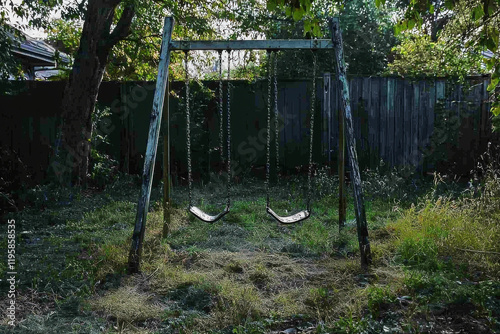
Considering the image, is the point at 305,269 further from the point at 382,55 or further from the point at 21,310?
the point at 382,55

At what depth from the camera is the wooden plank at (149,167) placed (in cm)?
434

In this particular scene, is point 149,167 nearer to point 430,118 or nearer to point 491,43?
point 491,43

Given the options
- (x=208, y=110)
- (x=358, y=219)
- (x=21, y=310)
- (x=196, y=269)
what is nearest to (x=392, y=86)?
(x=208, y=110)

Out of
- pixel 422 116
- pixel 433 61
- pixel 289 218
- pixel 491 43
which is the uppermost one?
pixel 433 61

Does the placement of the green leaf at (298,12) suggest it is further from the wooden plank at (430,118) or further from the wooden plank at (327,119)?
the wooden plank at (430,118)

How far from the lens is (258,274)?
4203mm

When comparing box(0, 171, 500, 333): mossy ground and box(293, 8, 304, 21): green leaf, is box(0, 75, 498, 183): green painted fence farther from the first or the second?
box(293, 8, 304, 21): green leaf

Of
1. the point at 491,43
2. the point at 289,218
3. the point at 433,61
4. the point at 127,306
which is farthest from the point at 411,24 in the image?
the point at 433,61

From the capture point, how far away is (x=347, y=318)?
3.18 meters

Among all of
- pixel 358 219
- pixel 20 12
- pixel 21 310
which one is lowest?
pixel 21 310

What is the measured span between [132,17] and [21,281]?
486cm

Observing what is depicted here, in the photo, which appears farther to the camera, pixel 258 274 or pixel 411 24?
pixel 411 24

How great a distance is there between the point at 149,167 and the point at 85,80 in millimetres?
3663

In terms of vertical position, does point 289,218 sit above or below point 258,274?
above
